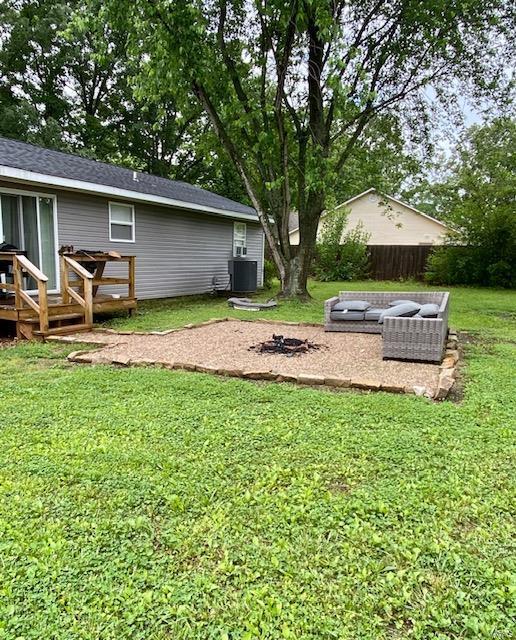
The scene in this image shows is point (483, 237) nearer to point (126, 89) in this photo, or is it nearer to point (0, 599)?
point (0, 599)

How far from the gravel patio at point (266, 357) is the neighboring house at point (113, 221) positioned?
2793 millimetres

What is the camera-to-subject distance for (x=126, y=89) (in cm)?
2114

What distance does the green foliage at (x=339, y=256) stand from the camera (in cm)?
1802

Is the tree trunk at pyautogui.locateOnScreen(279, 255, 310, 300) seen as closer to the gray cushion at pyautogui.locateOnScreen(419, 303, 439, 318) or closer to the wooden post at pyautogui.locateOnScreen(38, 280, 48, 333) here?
the gray cushion at pyautogui.locateOnScreen(419, 303, 439, 318)

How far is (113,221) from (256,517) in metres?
8.55

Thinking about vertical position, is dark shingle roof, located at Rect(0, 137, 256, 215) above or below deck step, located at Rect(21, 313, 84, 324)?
above

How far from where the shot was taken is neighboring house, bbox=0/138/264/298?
24.5 feet

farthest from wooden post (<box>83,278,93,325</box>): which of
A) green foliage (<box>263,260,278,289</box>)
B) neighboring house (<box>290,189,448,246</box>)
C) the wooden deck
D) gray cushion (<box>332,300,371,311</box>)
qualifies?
neighboring house (<box>290,189,448,246</box>)

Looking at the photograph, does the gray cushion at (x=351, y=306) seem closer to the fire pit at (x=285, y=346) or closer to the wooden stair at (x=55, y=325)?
the fire pit at (x=285, y=346)

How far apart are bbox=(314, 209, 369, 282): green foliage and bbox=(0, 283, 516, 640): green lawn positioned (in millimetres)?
14819

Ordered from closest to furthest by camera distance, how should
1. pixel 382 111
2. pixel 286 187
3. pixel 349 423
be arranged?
pixel 349 423, pixel 286 187, pixel 382 111

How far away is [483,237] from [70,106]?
1918cm

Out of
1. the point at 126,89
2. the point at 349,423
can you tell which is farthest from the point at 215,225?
the point at 126,89

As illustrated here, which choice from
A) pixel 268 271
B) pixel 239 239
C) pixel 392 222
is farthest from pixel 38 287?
pixel 392 222
